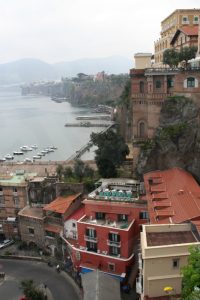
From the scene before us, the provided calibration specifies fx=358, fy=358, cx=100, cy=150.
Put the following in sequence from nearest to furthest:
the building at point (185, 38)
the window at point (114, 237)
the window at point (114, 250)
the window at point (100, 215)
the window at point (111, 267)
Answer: the window at point (114, 237) < the window at point (114, 250) < the window at point (111, 267) < the window at point (100, 215) < the building at point (185, 38)

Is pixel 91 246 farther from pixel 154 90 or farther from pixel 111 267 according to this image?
pixel 154 90

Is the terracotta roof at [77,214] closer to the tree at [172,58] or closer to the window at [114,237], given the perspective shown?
the window at [114,237]

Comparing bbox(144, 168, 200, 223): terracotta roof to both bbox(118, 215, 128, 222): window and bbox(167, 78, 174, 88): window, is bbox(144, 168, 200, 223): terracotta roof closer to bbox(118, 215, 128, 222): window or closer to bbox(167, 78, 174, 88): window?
bbox(118, 215, 128, 222): window

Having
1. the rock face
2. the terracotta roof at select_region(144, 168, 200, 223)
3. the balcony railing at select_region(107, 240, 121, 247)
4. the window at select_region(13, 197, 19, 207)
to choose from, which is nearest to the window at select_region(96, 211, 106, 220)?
the balcony railing at select_region(107, 240, 121, 247)

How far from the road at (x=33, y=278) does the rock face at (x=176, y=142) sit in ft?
37.5

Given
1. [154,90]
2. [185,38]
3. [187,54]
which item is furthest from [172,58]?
[154,90]

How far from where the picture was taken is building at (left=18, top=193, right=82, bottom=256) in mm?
30484

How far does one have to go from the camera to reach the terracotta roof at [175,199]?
807 inches

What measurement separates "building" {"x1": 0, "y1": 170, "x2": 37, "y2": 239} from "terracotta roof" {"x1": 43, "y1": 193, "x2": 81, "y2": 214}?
14.6 ft

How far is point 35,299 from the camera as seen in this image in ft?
77.5

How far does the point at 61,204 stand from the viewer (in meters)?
30.9

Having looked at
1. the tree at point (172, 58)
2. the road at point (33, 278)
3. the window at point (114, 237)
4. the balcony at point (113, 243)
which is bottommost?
the road at point (33, 278)

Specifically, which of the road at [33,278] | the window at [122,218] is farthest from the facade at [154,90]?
the road at [33,278]

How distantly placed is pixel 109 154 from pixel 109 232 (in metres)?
12.2
